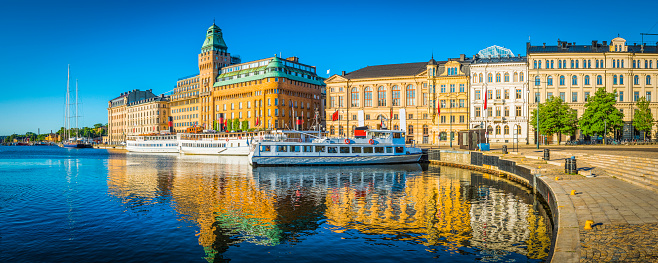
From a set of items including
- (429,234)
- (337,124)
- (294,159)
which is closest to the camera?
(429,234)

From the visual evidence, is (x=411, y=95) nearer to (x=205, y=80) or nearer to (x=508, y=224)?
(x=508, y=224)

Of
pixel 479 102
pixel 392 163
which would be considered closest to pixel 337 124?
pixel 479 102

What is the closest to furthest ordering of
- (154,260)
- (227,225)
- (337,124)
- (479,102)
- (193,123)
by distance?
1. (154,260)
2. (227,225)
3. (479,102)
4. (337,124)
5. (193,123)

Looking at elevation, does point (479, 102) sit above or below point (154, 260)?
above

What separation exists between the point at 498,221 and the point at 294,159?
1711 inches

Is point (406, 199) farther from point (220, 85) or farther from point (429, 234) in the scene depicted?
point (220, 85)

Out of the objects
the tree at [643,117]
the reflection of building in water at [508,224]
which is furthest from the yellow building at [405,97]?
the reflection of building in water at [508,224]

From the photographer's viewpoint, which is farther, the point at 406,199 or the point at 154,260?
the point at 406,199

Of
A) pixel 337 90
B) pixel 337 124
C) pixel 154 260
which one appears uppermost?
pixel 337 90

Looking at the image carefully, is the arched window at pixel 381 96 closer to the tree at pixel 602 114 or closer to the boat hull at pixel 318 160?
the boat hull at pixel 318 160

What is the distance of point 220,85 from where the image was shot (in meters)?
159

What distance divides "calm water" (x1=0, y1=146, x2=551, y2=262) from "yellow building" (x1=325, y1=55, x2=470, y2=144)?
198ft

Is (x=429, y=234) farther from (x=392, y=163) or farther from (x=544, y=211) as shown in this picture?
(x=392, y=163)

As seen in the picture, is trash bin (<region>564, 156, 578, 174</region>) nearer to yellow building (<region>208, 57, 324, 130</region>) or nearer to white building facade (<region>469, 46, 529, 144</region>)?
white building facade (<region>469, 46, 529, 144</region>)
